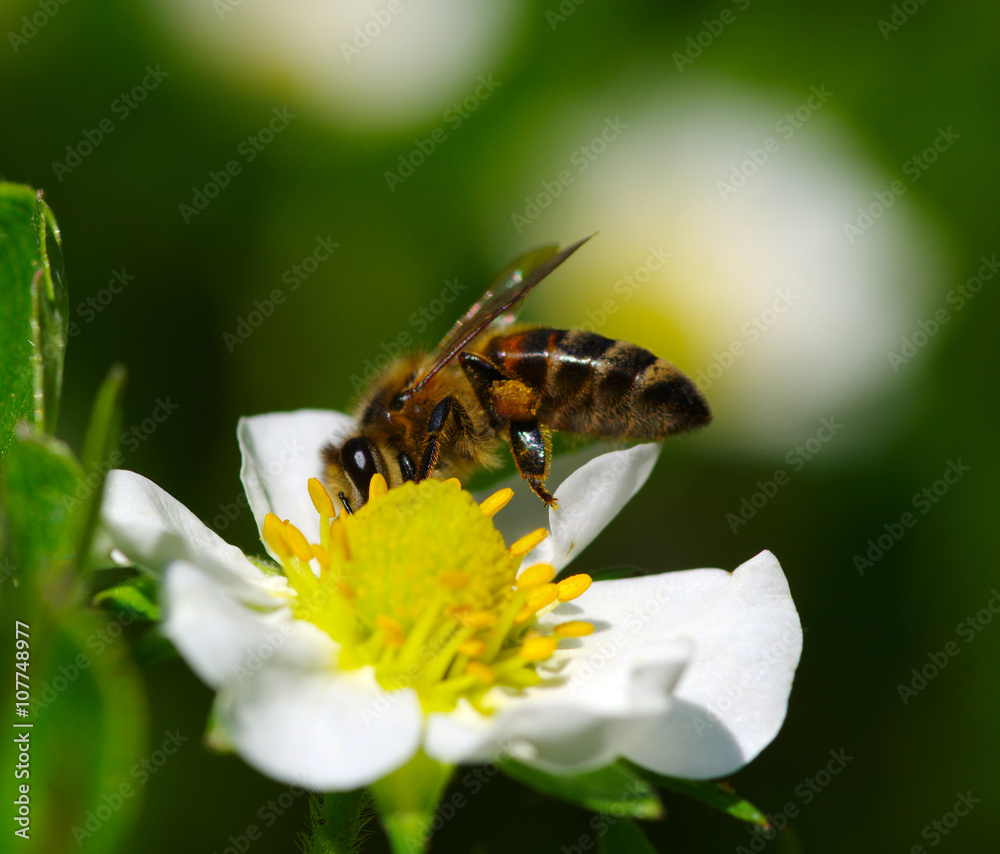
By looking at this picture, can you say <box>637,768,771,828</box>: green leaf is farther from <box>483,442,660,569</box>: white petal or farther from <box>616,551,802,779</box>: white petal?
<box>483,442,660,569</box>: white petal

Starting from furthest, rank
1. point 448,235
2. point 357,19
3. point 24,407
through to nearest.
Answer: point 357,19, point 448,235, point 24,407

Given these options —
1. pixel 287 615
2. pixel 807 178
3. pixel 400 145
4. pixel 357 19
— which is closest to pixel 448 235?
pixel 400 145

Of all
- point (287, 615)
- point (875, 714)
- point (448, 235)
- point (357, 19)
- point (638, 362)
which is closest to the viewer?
point (287, 615)

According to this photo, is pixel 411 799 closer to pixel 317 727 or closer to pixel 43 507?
pixel 317 727

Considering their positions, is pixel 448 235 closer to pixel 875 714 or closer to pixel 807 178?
pixel 807 178

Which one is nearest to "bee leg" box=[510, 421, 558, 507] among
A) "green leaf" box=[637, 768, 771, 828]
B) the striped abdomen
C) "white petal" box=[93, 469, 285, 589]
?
the striped abdomen
